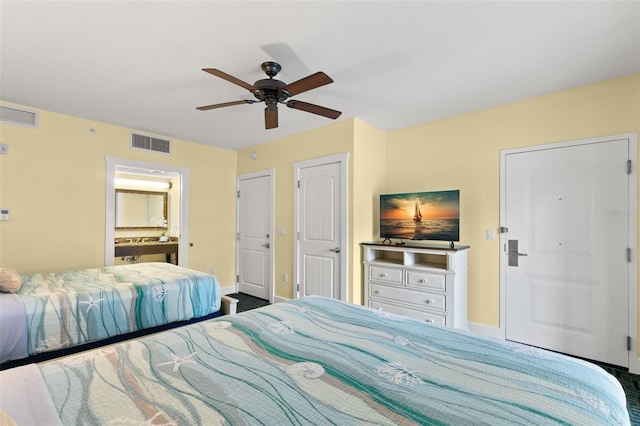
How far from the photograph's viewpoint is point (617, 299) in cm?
252

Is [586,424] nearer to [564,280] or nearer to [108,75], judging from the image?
[564,280]

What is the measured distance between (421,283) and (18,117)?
473cm

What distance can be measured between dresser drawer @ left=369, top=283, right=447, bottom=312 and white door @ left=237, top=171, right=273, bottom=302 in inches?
69.3

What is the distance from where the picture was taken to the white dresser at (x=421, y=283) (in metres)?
2.93

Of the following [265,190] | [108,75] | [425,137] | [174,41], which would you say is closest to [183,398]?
[174,41]

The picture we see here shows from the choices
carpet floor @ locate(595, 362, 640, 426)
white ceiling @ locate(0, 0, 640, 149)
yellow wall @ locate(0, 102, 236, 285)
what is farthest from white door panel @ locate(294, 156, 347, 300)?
carpet floor @ locate(595, 362, 640, 426)

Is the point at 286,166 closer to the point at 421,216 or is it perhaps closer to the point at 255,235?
the point at 255,235

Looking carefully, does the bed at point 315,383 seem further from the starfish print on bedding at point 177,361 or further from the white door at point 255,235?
the white door at point 255,235

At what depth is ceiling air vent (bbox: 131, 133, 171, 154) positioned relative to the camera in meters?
4.03

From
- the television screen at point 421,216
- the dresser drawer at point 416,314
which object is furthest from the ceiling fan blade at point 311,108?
the dresser drawer at point 416,314

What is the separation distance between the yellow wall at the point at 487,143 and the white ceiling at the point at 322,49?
0.17 m

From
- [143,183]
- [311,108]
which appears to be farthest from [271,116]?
[143,183]

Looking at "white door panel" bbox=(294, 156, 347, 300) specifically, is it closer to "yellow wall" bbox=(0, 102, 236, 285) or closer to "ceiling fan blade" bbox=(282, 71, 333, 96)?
"ceiling fan blade" bbox=(282, 71, 333, 96)

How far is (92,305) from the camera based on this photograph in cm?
228
